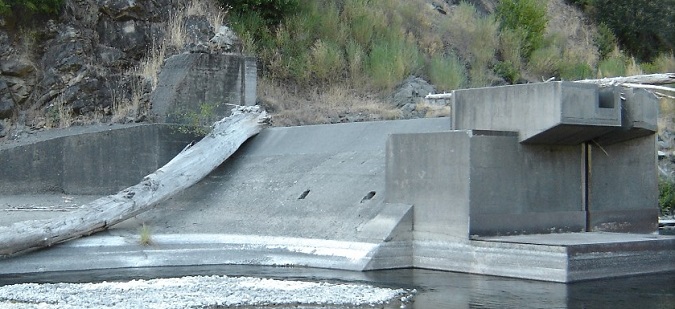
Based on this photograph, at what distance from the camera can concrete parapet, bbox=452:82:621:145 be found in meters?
13.3

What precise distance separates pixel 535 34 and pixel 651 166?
14149mm

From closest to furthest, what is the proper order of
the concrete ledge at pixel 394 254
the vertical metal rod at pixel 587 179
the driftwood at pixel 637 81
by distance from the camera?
the concrete ledge at pixel 394 254, the driftwood at pixel 637 81, the vertical metal rod at pixel 587 179

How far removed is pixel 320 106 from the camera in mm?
22969

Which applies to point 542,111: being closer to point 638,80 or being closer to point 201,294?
point 638,80

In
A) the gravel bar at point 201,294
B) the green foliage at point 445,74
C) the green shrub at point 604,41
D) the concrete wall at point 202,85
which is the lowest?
the gravel bar at point 201,294

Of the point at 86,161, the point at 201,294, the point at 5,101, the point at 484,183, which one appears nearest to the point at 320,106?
the point at 86,161

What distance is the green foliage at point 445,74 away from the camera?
24672 mm

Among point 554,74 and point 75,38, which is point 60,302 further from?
point 554,74

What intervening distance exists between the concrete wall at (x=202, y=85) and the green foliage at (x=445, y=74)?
6.34 metres

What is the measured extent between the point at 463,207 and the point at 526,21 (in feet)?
56.9

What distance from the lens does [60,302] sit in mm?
10734

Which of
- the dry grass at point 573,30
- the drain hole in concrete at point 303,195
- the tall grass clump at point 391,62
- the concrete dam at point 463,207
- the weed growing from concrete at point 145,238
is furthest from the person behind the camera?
the dry grass at point 573,30

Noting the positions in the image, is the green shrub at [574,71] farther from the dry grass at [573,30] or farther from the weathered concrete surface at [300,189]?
the weathered concrete surface at [300,189]

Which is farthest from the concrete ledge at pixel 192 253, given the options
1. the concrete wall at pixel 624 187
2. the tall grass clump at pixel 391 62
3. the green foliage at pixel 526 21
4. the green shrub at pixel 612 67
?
the green shrub at pixel 612 67
